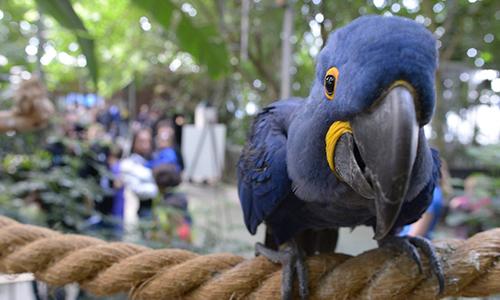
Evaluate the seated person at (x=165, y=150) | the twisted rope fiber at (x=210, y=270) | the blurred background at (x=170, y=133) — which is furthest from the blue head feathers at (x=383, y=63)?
the seated person at (x=165, y=150)

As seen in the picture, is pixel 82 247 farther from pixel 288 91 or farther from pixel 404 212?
pixel 288 91

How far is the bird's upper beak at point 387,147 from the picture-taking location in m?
0.63

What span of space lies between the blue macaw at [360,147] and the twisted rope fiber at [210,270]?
0.04 m

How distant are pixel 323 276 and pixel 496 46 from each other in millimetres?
3437

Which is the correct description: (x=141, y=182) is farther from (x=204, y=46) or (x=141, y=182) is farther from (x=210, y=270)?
(x=210, y=270)

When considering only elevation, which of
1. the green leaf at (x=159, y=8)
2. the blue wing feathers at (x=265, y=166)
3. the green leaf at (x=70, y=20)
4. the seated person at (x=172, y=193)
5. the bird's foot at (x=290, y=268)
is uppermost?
the green leaf at (x=159, y=8)

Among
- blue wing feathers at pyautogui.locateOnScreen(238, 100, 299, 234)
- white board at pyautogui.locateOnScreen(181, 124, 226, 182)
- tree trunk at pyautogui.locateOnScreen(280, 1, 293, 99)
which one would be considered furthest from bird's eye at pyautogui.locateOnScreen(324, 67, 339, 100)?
white board at pyautogui.locateOnScreen(181, 124, 226, 182)

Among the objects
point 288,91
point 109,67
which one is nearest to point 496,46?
point 288,91

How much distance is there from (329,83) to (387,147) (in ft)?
0.53

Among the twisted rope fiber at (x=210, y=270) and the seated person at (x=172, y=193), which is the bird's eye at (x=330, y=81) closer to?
the twisted rope fiber at (x=210, y=270)

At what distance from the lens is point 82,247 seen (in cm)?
93

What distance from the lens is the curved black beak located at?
0.63m

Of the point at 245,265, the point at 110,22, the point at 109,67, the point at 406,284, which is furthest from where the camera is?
the point at 109,67

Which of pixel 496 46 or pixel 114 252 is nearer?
pixel 114 252
